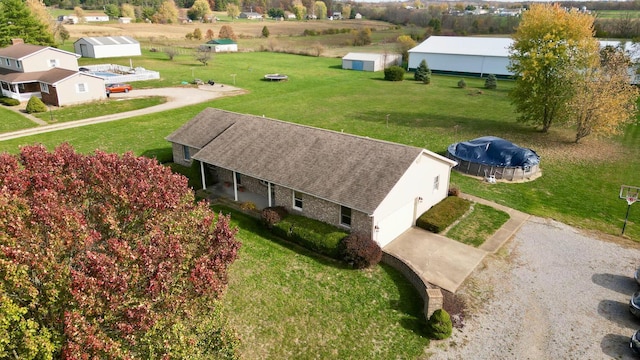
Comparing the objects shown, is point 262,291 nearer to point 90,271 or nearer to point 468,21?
point 90,271

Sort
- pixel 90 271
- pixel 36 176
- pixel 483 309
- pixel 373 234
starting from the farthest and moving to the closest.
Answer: pixel 373 234 < pixel 483 309 < pixel 36 176 < pixel 90 271

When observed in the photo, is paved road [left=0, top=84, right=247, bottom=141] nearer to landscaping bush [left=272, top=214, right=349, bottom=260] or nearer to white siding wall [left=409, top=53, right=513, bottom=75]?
landscaping bush [left=272, top=214, right=349, bottom=260]

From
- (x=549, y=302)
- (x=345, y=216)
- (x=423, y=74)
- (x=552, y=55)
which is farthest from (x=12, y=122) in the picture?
(x=423, y=74)

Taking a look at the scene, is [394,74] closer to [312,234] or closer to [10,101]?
[10,101]

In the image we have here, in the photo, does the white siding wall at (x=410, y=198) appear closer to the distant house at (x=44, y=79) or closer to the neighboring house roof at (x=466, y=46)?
the distant house at (x=44, y=79)

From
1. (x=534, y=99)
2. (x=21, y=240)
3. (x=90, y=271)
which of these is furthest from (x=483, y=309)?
(x=534, y=99)

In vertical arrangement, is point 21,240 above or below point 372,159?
above

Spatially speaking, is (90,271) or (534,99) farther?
(534,99)
